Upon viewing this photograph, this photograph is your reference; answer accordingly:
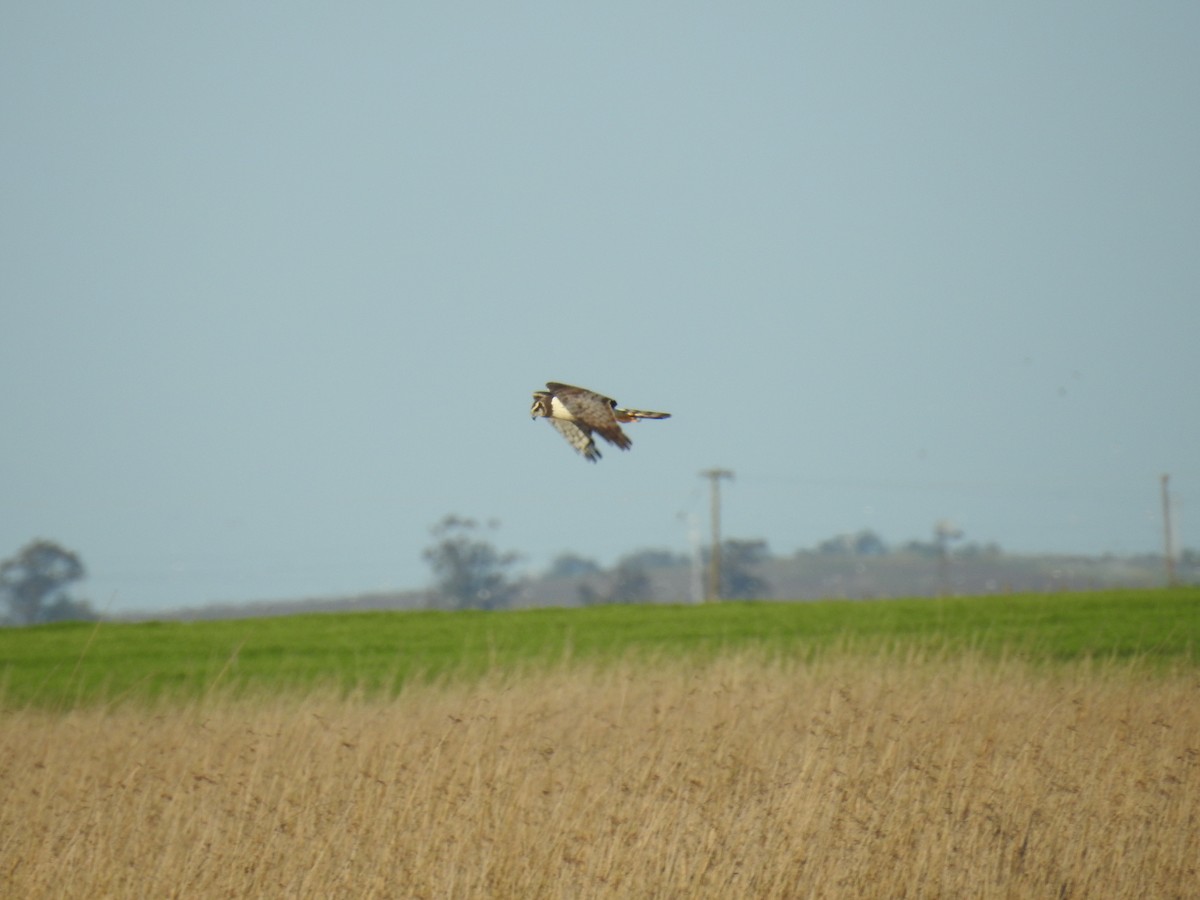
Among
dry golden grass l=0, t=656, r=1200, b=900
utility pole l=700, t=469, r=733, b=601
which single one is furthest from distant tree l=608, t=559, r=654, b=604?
dry golden grass l=0, t=656, r=1200, b=900

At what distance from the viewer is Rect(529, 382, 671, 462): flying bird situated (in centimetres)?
656

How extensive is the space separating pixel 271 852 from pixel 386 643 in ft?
54.7

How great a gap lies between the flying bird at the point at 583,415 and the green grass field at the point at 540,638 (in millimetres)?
12158

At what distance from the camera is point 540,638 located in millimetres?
24703

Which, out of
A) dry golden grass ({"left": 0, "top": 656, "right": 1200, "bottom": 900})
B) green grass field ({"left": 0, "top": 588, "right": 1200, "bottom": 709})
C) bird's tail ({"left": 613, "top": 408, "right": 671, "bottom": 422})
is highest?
bird's tail ({"left": 613, "top": 408, "right": 671, "bottom": 422})

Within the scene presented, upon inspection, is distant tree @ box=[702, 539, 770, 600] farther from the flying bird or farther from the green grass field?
the flying bird

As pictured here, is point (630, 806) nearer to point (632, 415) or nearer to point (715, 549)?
point (632, 415)

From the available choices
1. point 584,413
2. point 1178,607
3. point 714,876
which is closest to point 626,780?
point 714,876

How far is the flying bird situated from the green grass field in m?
12.2

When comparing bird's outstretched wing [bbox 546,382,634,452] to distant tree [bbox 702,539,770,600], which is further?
distant tree [bbox 702,539,770,600]

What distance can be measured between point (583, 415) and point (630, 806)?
3320 mm

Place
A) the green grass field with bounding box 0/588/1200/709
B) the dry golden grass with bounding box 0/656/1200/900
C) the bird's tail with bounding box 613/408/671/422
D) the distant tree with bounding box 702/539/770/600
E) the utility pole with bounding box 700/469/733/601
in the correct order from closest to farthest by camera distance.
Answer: the bird's tail with bounding box 613/408/671/422, the dry golden grass with bounding box 0/656/1200/900, the green grass field with bounding box 0/588/1200/709, the utility pole with bounding box 700/469/733/601, the distant tree with bounding box 702/539/770/600

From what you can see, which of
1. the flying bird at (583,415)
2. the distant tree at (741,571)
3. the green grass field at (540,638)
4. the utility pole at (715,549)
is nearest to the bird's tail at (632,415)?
the flying bird at (583,415)

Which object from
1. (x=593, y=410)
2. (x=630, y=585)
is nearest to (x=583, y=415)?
(x=593, y=410)
